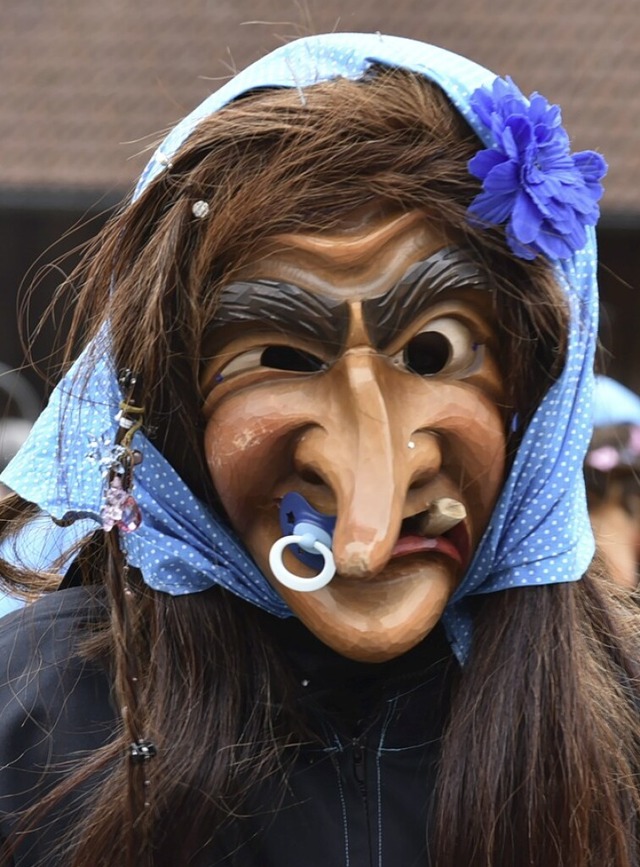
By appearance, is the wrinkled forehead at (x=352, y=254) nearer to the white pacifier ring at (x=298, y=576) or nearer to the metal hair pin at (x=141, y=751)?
the white pacifier ring at (x=298, y=576)

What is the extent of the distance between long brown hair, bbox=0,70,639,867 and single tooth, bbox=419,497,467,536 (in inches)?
5.3

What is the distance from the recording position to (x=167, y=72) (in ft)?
18.7

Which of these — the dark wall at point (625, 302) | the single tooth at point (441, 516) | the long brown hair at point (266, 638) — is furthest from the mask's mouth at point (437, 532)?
the dark wall at point (625, 302)

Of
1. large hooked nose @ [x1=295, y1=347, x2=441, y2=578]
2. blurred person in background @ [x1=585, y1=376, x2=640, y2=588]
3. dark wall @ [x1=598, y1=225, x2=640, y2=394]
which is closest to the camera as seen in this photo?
large hooked nose @ [x1=295, y1=347, x2=441, y2=578]

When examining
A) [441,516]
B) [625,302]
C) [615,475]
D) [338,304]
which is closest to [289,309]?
[338,304]

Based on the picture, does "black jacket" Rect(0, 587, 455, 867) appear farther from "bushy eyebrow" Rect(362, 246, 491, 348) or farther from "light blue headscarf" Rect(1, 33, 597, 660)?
"bushy eyebrow" Rect(362, 246, 491, 348)

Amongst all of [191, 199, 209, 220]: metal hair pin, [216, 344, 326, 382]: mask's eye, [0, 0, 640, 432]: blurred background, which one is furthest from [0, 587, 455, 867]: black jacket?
Answer: [0, 0, 640, 432]: blurred background

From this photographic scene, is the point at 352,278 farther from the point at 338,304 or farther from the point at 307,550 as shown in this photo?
the point at 307,550

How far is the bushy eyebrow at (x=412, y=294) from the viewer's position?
1198mm

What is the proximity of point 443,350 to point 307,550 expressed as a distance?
0.25m

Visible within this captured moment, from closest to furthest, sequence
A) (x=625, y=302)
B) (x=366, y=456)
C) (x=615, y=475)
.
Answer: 1. (x=366, y=456)
2. (x=615, y=475)
3. (x=625, y=302)

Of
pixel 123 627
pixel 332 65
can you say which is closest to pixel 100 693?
pixel 123 627

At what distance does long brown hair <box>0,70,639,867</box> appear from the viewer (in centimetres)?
123

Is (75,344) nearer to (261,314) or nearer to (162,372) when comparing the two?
(162,372)
